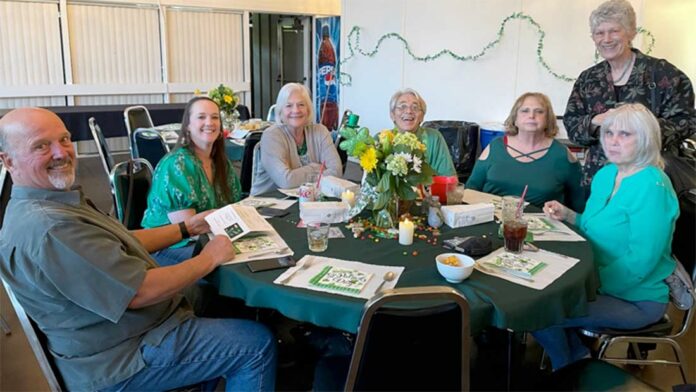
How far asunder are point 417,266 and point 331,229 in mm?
514

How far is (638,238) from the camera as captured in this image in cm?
205

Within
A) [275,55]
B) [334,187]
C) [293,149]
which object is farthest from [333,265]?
[275,55]

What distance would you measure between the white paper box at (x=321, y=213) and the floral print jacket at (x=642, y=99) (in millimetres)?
1560

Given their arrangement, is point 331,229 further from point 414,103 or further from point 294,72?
point 294,72

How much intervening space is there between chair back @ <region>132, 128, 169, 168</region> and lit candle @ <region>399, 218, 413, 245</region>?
332 cm

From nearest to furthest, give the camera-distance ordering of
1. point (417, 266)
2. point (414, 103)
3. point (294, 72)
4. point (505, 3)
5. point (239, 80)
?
1. point (417, 266)
2. point (414, 103)
3. point (505, 3)
4. point (239, 80)
5. point (294, 72)

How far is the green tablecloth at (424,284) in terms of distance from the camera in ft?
5.24

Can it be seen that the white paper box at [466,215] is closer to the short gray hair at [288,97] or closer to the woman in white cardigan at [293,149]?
the woman in white cardigan at [293,149]

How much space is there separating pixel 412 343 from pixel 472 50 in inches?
232

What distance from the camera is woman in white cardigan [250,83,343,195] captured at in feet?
10.5

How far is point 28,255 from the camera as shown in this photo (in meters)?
1.48

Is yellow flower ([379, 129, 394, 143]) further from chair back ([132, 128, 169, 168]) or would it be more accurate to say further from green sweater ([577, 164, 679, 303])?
chair back ([132, 128, 169, 168])

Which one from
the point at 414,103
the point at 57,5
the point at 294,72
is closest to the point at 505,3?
the point at 414,103

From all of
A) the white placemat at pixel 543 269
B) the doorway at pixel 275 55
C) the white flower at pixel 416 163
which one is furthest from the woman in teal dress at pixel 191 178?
the doorway at pixel 275 55
